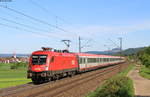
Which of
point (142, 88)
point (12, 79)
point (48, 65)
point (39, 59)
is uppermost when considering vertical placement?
point (39, 59)

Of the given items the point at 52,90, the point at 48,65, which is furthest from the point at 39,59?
the point at 52,90

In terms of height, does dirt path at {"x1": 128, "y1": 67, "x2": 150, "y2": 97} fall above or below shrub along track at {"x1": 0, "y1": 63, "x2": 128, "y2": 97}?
above

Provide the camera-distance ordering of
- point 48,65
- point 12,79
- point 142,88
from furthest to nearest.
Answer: point 12,79 < point 48,65 < point 142,88

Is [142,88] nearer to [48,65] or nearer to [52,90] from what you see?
[52,90]

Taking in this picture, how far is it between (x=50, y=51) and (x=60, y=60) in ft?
8.63

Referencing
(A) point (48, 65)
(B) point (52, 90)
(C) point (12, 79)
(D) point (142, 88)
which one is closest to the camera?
(D) point (142, 88)

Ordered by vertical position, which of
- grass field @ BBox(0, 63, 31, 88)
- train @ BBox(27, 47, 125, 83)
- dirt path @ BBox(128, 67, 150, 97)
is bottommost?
grass field @ BBox(0, 63, 31, 88)

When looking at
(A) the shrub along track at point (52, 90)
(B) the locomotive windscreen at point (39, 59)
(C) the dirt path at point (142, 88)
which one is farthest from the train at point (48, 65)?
(C) the dirt path at point (142, 88)

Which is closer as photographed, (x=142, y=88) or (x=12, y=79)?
(x=142, y=88)

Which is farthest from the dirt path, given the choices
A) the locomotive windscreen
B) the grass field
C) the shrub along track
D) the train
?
the grass field

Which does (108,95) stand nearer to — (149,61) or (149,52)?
(149,61)

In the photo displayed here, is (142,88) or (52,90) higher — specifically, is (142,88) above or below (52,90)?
above

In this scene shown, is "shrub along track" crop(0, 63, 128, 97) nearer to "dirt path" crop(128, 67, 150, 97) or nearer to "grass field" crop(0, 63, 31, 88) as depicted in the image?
"grass field" crop(0, 63, 31, 88)

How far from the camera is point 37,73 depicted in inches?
951
